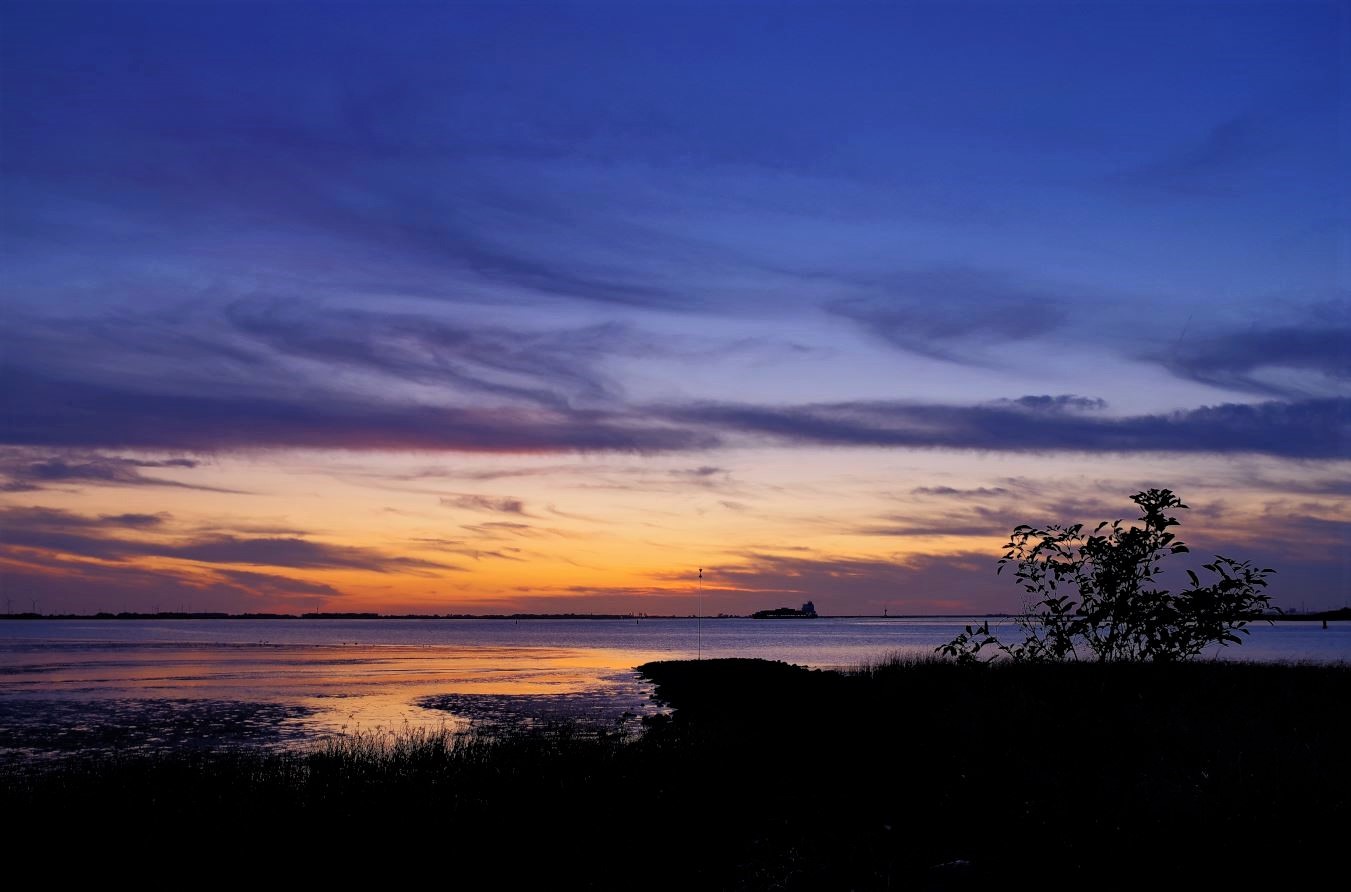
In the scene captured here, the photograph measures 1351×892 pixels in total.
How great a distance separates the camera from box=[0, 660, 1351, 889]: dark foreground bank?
12.6 metres

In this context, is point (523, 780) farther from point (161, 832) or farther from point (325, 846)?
point (161, 832)

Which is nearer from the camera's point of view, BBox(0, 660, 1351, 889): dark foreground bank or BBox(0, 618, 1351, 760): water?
BBox(0, 660, 1351, 889): dark foreground bank

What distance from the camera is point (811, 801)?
1750cm

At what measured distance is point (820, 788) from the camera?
61.1 ft

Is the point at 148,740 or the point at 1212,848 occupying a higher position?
the point at 1212,848

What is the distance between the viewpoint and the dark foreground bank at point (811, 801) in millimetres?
12562

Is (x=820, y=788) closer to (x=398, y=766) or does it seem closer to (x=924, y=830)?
(x=924, y=830)

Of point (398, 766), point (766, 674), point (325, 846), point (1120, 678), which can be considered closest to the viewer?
point (325, 846)

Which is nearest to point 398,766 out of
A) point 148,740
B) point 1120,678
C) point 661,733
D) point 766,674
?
point 661,733

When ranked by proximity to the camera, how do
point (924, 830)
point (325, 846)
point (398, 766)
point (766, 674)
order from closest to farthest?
point (924, 830), point (325, 846), point (398, 766), point (766, 674)

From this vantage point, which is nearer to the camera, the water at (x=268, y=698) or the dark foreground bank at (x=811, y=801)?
the dark foreground bank at (x=811, y=801)

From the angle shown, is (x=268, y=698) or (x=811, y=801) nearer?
(x=811, y=801)

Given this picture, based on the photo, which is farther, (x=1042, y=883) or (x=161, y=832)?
(x=161, y=832)

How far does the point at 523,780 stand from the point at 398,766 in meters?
4.07
